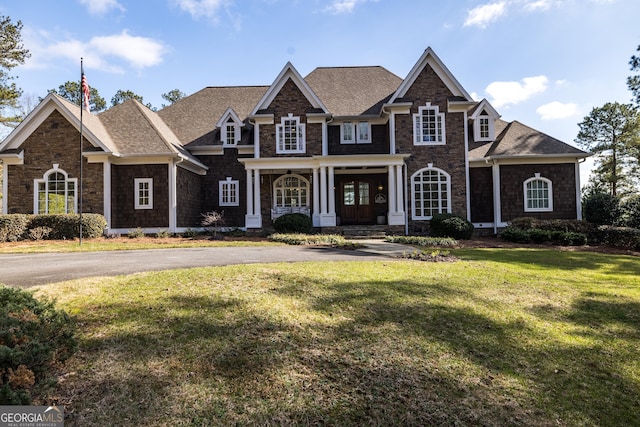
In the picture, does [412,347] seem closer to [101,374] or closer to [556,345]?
[556,345]

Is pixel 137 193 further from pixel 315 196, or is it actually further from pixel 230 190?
pixel 315 196

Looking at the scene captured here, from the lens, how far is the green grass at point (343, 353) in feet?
9.57

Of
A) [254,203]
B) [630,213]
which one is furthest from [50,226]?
[630,213]

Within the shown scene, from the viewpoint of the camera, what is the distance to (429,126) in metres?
18.8

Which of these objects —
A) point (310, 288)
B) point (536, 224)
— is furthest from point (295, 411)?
point (536, 224)

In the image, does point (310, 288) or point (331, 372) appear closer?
point (331, 372)

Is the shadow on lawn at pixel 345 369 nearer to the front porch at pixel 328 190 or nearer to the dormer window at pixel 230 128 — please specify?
the front porch at pixel 328 190

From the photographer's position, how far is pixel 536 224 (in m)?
16.4

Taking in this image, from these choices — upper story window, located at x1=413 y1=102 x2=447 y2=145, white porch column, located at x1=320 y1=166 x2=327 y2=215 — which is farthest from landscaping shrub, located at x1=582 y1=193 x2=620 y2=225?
white porch column, located at x1=320 y1=166 x2=327 y2=215

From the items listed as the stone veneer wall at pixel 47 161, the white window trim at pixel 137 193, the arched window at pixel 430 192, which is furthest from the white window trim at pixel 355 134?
the stone veneer wall at pixel 47 161

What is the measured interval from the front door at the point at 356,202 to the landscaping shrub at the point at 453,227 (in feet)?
15.4

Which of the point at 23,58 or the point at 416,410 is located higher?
the point at 23,58

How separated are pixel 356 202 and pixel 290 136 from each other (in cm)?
542

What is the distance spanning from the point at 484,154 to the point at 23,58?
32.4 metres
